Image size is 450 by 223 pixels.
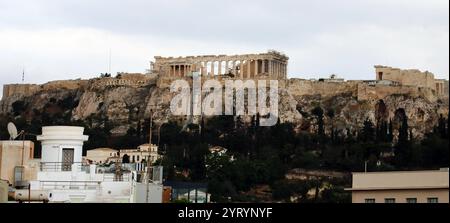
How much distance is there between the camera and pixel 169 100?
87.2m

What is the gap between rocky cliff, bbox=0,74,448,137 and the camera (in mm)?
84062

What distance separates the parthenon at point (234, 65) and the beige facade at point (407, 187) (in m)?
63.4

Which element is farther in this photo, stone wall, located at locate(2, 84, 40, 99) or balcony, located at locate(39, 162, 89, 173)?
stone wall, located at locate(2, 84, 40, 99)

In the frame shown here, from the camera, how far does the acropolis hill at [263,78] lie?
85.1 m

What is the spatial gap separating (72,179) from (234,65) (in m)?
69.1

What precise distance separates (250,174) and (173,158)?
387 cm

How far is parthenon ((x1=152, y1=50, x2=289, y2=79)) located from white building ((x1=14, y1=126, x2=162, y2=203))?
210ft

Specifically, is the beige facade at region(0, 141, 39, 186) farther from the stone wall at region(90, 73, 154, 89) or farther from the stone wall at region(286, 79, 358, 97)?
the stone wall at region(90, 73, 154, 89)

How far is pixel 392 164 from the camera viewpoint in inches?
2692

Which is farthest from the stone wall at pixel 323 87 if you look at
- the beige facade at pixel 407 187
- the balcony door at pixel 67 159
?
the balcony door at pixel 67 159

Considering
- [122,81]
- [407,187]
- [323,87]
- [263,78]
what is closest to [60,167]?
[407,187]

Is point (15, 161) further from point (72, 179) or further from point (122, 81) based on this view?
point (122, 81)

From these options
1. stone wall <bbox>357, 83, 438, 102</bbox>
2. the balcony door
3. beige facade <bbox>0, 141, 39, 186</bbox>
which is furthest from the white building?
stone wall <bbox>357, 83, 438, 102</bbox>

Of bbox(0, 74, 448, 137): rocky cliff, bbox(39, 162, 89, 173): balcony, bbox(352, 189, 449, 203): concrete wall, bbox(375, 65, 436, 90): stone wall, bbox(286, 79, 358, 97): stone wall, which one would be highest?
bbox(375, 65, 436, 90): stone wall
